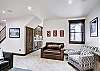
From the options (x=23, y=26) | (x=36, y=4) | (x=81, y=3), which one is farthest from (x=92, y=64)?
(x=23, y=26)

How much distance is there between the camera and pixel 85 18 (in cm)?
674

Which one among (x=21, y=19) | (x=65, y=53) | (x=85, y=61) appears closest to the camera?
(x=85, y=61)

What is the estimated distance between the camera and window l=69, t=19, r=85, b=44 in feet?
22.6

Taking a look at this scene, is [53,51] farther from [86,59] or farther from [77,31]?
[86,59]

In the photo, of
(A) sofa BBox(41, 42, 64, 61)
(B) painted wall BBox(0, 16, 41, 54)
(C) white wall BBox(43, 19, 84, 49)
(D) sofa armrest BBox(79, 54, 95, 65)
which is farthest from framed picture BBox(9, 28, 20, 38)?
(D) sofa armrest BBox(79, 54, 95, 65)

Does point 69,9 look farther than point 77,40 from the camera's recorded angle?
No

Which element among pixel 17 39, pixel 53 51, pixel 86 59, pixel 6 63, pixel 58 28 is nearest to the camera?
pixel 6 63

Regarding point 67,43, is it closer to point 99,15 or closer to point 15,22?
point 99,15

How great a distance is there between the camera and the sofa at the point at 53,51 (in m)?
A: 6.21

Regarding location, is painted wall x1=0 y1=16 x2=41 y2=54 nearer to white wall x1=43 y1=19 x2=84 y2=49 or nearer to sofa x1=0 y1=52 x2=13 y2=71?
white wall x1=43 y1=19 x2=84 y2=49

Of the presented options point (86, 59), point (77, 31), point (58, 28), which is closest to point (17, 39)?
point (58, 28)

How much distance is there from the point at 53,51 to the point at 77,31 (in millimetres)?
1976

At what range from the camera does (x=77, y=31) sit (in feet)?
23.0

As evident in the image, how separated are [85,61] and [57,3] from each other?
8.48 feet
